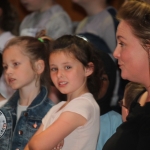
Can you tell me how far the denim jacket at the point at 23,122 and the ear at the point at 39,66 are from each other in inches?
4.3

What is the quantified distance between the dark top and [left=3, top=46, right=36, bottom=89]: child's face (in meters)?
0.77

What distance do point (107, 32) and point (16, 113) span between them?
862 millimetres

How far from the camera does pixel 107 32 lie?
8.58ft

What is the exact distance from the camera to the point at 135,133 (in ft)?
4.47

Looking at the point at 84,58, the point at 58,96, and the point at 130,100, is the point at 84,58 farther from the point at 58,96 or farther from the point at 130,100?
the point at 58,96

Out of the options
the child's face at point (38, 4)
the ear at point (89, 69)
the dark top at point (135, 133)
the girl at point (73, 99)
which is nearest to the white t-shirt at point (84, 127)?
the girl at point (73, 99)

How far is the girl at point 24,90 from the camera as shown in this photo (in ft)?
6.51

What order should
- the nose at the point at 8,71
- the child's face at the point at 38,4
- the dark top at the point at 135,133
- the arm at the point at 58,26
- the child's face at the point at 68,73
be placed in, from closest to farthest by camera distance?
the dark top at the point at 135,133
the child's face at the point at 68,73
the nose at the point at 8,71
the arm at the point at 58,26
the child's face at the point at 38,4

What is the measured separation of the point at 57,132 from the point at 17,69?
57 cm

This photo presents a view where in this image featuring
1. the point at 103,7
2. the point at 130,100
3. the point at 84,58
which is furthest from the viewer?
the point at 103,7

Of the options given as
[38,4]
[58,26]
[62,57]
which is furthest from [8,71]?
[38,4]

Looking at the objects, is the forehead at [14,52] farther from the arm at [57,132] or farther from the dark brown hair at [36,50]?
→ the arm at [57,132]

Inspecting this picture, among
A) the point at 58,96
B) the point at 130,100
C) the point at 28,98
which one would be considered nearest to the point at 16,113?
the point at 28,98

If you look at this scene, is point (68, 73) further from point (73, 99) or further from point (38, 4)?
point (38, 4)
